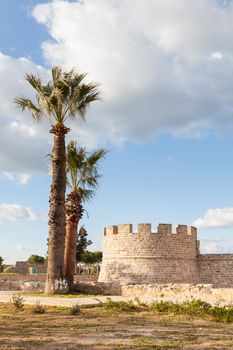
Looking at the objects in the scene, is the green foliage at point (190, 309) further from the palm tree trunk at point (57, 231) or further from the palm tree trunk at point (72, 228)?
the palm tree trunk at point (72, 228)

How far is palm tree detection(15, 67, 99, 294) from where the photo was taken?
1783 centimetres

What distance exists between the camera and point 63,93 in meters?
18.7

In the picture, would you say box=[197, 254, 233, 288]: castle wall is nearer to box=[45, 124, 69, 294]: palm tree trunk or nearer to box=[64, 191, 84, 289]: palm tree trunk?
box=[64, 191, 84, 289]: palm tree trunk

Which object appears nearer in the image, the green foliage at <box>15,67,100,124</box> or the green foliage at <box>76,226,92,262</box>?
the green foliage at <box>15,67,100,124</box>

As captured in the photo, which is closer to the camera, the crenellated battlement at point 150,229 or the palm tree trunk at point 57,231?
the palm tree trunk at point 57,231

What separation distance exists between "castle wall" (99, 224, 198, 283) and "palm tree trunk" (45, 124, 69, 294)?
6.22m

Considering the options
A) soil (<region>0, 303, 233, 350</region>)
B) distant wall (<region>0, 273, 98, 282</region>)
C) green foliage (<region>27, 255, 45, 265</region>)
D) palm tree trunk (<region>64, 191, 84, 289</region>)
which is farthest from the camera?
green foliage (<region>27, 255, 45, 265</region>)

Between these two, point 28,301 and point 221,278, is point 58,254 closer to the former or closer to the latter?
point 28,301

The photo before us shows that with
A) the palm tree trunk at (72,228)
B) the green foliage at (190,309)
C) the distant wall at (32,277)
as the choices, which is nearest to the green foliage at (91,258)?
the distant wall at (32,277)

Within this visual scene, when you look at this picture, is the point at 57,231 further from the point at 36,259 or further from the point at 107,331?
the point at 36,259

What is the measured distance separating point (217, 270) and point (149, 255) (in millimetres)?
4172

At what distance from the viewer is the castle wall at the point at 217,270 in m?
24.8

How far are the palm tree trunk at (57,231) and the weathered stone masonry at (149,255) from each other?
245 inches

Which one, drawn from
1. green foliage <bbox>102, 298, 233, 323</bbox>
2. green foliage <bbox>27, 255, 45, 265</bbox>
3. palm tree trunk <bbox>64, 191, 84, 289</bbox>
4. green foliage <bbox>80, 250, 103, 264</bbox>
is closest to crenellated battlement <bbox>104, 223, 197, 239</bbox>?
palm tree trunk <bbox>64, 191, 84, 289</bbox>
